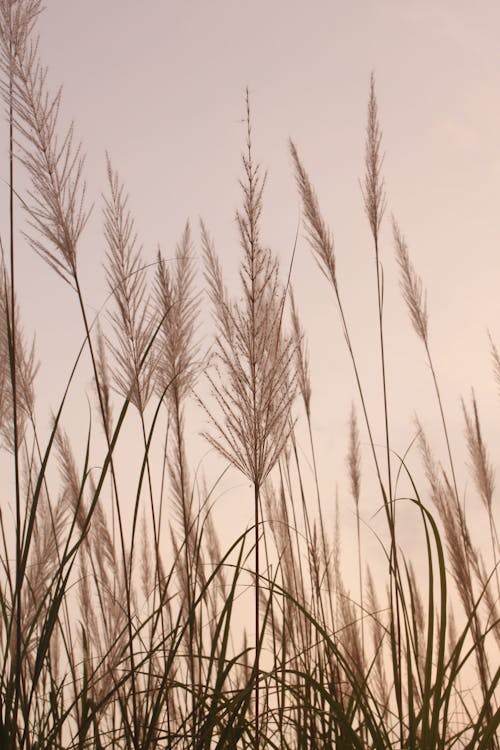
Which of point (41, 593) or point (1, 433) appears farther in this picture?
point (1, 433)

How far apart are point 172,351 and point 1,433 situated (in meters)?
0.76

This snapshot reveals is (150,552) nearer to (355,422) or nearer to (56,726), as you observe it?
(355,422)

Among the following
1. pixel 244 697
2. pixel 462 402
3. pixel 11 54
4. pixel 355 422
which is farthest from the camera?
pixel 355 422

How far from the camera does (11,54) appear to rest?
1934 mm

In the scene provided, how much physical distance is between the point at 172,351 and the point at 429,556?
125 centimetres

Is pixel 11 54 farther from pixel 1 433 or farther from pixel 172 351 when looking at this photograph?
pixel 1 433

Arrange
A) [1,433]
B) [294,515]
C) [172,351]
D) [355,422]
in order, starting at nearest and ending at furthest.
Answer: [172,351] → [1,433] → [294,515] → [355,422]

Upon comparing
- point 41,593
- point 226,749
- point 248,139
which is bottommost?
point 226,749

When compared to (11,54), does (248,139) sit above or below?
below

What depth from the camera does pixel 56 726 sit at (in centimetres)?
180

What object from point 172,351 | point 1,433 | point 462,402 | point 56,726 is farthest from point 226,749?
point 462,402

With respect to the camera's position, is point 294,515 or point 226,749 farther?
point 294,515

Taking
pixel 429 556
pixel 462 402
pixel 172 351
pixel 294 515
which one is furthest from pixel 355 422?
pixel 429 556

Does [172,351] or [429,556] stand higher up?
[172,351]
